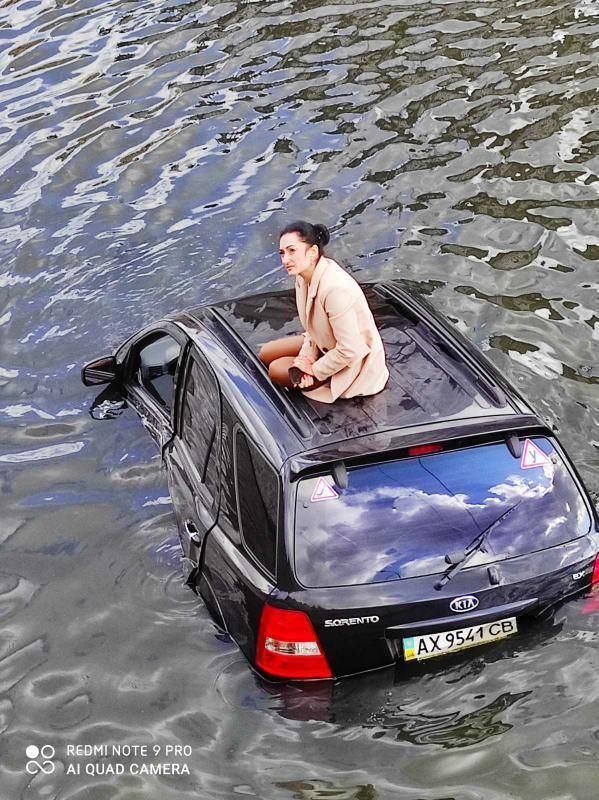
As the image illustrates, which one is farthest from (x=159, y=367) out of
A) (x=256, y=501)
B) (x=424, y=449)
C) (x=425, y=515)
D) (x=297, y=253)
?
(x=425, y=515)

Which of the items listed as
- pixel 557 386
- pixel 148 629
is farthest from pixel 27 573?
pixel 557 386

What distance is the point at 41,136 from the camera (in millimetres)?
14008

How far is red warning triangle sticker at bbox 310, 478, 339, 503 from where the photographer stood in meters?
5.65

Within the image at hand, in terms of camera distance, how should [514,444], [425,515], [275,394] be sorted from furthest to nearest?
[275,394] → [514,444] → [425,515]

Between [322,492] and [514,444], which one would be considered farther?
[514,444]

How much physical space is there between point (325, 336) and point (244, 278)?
14.3ft

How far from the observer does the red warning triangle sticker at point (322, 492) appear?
565 cm

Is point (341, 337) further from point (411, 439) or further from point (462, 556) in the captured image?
point (462, 556)

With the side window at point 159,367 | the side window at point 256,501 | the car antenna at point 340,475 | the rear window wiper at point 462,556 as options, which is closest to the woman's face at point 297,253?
the side window at point 256,501

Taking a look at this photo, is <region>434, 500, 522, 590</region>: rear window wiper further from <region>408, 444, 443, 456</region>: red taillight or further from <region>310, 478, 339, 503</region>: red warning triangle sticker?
<region>310, 478, 339, 503</region>: red warning triangle sticker

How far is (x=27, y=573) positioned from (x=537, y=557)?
3546mm

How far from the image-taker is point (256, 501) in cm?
590

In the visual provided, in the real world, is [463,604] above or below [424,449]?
below

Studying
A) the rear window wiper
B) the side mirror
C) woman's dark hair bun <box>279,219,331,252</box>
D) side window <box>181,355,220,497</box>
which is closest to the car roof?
side window <box>181,355,220,497</box>
